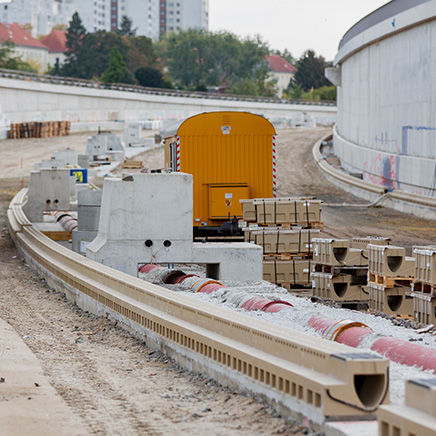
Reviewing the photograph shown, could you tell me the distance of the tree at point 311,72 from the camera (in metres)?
185

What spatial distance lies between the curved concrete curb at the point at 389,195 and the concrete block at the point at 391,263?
17.3 metres

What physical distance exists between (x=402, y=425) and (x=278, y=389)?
6.70 ft

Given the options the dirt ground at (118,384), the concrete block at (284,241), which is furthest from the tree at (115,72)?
the dirt ground at (118,384)

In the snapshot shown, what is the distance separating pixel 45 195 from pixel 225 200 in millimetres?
8649

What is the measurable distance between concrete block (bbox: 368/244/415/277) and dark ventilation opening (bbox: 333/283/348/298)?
1.46m

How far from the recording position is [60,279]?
55.7ft

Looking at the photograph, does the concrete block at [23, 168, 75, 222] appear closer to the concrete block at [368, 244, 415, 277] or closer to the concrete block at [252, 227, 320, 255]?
the concrete block at [252, 227, 320, 255]

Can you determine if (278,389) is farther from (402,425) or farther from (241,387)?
(402,425)

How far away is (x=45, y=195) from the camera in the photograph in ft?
96.3

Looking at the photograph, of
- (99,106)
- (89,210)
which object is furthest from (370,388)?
(99,106)

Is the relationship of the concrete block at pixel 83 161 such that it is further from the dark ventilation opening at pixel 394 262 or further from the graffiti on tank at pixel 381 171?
the dark ventilation opening at pixel 394 262

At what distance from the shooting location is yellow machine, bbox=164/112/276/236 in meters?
22.9

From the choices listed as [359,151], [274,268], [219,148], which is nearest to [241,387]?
[274,268]

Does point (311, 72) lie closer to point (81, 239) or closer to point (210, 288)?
point (81, 239)
